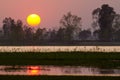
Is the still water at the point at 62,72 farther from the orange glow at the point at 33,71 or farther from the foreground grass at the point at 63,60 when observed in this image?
the foreground grass at the point at 63,60

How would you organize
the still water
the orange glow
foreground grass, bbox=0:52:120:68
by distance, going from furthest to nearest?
foreground grass, bbox=0:52:120:68 → the orange glow → the still water

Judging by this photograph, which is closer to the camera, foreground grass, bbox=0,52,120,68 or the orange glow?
the orange glow

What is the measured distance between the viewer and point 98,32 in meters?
148

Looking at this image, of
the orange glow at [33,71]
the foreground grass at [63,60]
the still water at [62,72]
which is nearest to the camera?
the still water at [62,72]

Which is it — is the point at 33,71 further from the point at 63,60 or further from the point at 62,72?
the point at 63,60

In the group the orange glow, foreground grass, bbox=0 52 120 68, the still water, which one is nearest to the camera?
the still water

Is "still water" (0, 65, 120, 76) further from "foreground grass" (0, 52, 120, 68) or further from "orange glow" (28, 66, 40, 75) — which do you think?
"foreground grass" (0, 52, 120, 68)

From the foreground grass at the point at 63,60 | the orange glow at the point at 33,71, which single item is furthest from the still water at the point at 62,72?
the foreground grass at the point at 63,60

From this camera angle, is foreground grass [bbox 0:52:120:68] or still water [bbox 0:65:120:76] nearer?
still water [bbox 0:65:120:76]

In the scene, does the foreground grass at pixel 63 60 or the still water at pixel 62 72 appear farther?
the foreground grass at pixel 63 60

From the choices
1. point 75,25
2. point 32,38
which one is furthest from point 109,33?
point 32,38

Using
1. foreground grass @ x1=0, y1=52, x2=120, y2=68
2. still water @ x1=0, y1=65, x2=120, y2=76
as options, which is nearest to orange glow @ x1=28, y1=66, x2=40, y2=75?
still water @ x1=0, y1=65, x2=120, y2=76

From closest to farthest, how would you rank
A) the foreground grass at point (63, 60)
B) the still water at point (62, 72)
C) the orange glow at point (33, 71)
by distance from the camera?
the still water at point (62, 72) → the orange glow at point (33, 71) → the foreground grass at point (63, 60)
